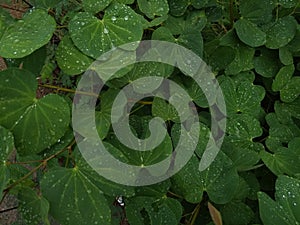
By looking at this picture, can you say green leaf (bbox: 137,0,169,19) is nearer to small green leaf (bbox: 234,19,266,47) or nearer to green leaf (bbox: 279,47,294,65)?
small green leaf (bbox: 234,19,266,47)

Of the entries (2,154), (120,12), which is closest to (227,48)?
(120,12)

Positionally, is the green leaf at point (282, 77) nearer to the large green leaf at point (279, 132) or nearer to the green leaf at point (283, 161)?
the large green leaf at point (279, 132)

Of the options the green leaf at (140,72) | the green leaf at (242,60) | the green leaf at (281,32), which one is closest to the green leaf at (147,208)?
the green leaf at (140,72)

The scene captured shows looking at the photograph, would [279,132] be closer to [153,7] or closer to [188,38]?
[188,38]

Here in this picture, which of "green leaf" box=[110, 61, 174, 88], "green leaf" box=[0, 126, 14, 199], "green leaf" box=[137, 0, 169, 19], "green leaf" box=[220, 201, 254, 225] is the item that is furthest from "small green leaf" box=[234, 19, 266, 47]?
"green leaf" box=[0, 126, 14, 199]

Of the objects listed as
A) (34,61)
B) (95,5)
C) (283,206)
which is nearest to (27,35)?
→ (34,61)
